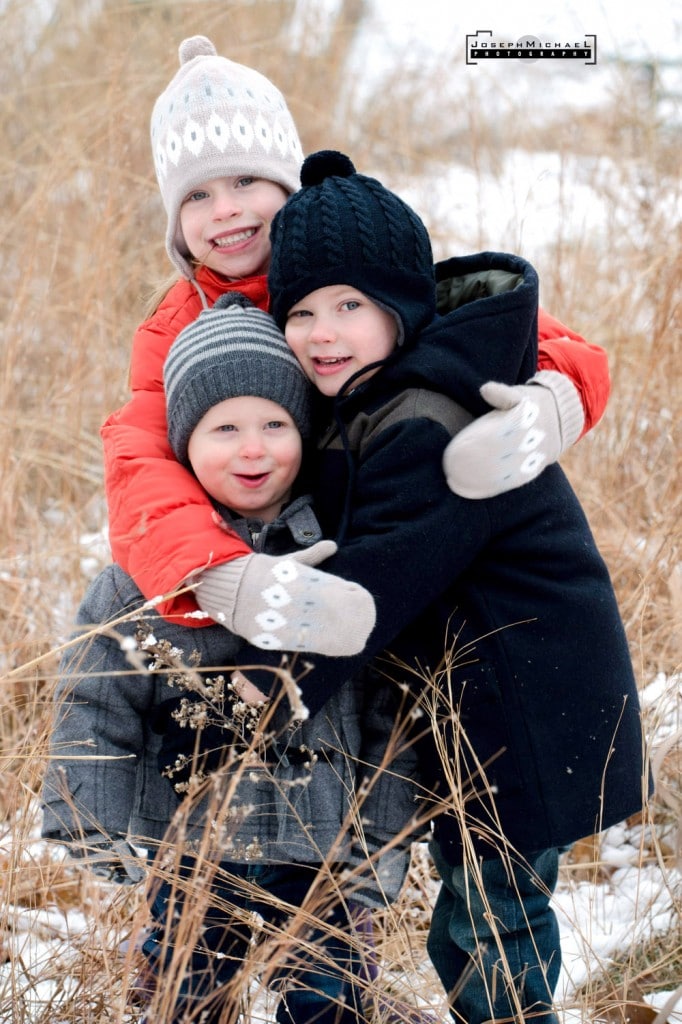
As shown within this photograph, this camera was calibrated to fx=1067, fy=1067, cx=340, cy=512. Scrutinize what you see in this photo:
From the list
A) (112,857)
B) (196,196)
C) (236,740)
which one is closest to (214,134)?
(196,196)

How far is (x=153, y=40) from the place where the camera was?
16.5 feet

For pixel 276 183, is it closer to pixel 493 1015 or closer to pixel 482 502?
pixel 482 502

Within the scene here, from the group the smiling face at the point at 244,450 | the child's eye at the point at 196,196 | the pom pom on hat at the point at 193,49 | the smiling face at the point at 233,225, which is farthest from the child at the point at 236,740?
the pom pom on hat at the point at 193,49

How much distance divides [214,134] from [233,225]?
19cm

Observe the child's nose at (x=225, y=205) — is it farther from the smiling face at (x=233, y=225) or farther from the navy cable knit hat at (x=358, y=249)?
the navy cable knit hat at (x=358, y=249)

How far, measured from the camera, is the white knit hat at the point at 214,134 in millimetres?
2168

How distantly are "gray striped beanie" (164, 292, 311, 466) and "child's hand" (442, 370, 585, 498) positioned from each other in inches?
13.8

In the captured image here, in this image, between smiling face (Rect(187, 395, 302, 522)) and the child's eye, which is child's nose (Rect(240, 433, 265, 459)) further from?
the child's eye

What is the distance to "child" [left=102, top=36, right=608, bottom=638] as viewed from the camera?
169 cm

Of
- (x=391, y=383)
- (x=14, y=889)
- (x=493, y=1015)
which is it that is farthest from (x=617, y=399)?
(x=14, y=889)

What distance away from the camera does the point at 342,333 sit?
1.86 meters

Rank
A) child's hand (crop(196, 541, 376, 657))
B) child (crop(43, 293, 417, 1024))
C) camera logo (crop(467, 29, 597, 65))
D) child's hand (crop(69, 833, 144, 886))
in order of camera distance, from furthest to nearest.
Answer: camera logo (crop(467, 29, 597, 65)) < child (crop(43, 293, 417, 1024)) < child's hand (crop(69, 833, 144, 886)) < child's hand (crop(196, 541, 376, 657))

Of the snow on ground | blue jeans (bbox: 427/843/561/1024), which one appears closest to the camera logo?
the snow on ground

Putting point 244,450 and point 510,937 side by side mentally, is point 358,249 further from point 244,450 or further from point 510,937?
point 510,937
